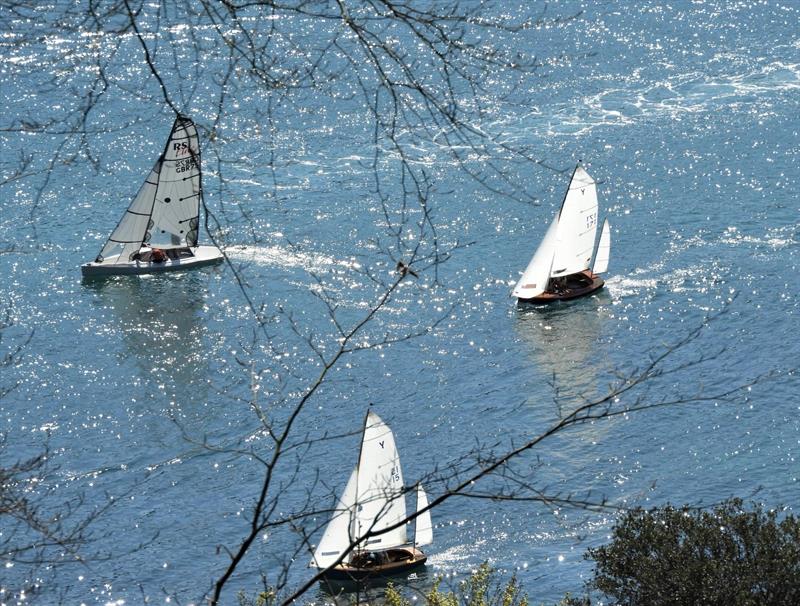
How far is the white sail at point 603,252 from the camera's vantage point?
5913cm

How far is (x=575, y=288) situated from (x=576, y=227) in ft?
9.64

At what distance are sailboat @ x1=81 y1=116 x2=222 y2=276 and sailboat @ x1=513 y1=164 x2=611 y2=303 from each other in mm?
15152

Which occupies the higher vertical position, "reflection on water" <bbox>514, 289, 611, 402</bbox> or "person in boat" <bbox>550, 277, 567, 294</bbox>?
"person in boat" <bbox>550, 277, 567, 294</bbox>

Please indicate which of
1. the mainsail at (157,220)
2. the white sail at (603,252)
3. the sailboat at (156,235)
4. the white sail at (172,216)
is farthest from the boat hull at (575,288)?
the mainsail at (157,220)

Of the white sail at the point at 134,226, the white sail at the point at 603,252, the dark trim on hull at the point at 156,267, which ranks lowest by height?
the white sail at the point at 603,252

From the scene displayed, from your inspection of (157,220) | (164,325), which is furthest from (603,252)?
(157,220)

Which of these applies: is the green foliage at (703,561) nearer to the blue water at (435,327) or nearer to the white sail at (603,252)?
the blue water at (435,327)

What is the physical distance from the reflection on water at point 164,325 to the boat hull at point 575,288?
14508 mm

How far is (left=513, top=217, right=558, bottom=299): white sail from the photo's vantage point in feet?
187

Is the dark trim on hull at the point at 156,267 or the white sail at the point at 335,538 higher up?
the dark trim on hull at the point at 156,267

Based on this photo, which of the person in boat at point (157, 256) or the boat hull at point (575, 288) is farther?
the person in boat at point (157, 256)

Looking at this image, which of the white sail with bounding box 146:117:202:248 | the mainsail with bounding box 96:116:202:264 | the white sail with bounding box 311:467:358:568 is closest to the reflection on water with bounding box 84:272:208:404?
the mainsail with bounding box 96:116:202:264

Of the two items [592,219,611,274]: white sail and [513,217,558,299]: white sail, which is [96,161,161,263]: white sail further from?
[592,219,611,274]: white sail

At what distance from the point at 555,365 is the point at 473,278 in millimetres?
8035
